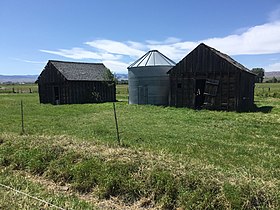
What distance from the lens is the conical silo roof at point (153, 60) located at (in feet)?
80.0

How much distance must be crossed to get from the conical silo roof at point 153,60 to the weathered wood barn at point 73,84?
666 cm

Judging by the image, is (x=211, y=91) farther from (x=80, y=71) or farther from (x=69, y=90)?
(x=80, y=71)

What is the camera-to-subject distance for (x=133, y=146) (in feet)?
26.4

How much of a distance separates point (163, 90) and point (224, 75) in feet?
21.1

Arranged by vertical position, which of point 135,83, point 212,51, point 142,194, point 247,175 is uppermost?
point 212,51

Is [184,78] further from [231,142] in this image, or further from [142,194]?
[142,194]

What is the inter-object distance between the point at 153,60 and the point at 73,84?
10186 millimetres

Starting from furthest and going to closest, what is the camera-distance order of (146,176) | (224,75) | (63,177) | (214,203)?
(224,75)
(63,177)
(146,176)
(214,203)

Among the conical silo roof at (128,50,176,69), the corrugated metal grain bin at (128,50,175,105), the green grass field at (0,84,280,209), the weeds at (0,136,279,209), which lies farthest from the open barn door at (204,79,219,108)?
the weeds at (0,136,279,209)

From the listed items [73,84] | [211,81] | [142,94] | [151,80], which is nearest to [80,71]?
[73,84]

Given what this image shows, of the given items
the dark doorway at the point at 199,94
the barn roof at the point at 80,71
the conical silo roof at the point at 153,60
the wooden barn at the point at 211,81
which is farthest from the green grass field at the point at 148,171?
the barn roof at the point at 80,71

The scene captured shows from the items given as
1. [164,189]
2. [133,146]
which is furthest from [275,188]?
[133,146]

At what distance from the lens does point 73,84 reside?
95.4ft

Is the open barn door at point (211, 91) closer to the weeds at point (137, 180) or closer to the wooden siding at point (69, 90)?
the wooden siding at point (69, 90)
